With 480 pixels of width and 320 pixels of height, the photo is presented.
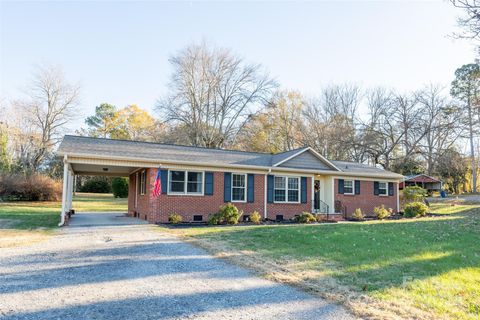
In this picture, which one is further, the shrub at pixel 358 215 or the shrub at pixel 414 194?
the shrub at pixel 414 194

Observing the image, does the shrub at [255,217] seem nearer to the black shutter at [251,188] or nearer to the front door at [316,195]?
the black shutter at [251,188]

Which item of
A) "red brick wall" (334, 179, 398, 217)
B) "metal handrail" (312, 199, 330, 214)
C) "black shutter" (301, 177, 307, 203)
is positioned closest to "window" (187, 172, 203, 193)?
"black shutter" (301, 177, 307, 203)

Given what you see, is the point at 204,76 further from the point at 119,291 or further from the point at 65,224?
the point at 119,291

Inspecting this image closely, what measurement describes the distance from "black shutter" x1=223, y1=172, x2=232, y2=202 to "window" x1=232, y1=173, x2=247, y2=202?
0.27m

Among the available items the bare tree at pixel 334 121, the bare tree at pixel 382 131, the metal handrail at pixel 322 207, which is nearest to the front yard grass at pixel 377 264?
the metal handrail at pixel 322 207

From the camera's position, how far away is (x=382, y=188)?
22297 mm

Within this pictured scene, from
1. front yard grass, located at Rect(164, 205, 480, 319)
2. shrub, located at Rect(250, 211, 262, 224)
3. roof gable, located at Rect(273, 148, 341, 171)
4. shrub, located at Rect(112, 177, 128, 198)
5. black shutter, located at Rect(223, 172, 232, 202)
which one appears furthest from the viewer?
shrub, located at Rect(112, 177, 128, 198)

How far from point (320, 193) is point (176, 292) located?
16.6m

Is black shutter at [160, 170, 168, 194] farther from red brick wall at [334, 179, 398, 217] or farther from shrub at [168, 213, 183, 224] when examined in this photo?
red brick wall at [334, 179, 398, 217]

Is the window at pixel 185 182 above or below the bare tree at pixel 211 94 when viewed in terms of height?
below

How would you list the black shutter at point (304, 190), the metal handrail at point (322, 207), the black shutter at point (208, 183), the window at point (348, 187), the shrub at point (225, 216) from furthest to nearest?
1. the window at point (348, 187)
2. the metal handrail at point (322, 207)
3. the black shutter at point (304, 190)
4. the black shutter at point (208, 183)
5. the shrub at point (225, 216)

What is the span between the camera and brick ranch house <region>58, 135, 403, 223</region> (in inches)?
604

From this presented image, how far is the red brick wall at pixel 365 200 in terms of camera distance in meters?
20.6

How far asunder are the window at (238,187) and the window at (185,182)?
175 centimetres
